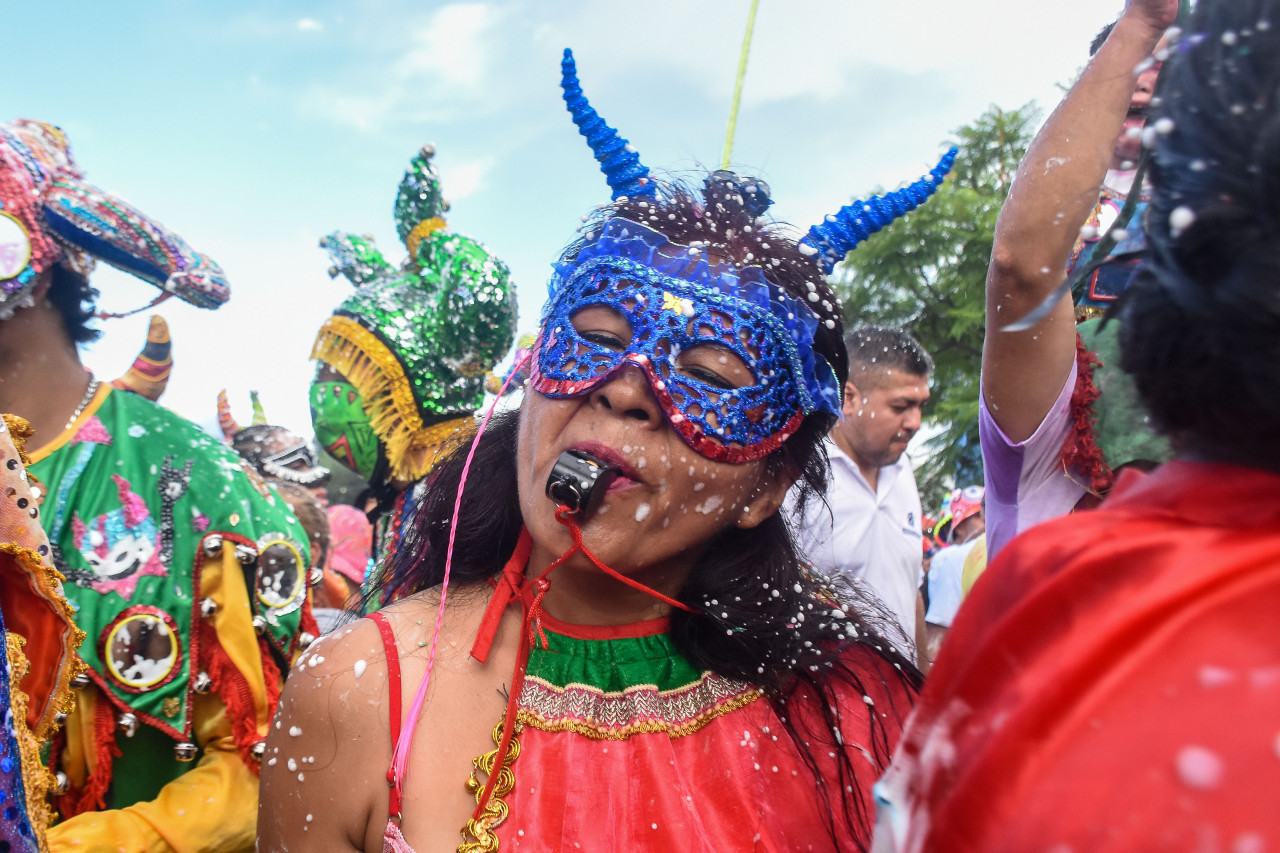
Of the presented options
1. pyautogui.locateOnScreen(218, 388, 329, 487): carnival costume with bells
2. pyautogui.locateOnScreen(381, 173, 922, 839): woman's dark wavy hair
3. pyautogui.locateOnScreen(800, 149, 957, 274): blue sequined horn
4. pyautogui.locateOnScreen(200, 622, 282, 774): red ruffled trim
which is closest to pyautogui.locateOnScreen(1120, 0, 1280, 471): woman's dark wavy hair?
pyautogui.locateOnScreen(381, 173, 922, 839): woman's dark wavy hair

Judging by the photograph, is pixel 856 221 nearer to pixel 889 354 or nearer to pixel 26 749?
pixel 26 749

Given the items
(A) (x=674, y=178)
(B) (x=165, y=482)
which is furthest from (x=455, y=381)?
(A) (x=674, y=178)

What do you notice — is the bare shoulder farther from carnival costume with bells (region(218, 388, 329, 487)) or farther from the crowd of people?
carnival costume with bells (region(218, 388, 329, 487))

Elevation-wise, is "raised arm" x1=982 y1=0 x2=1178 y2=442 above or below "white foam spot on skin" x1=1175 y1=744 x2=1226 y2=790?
above

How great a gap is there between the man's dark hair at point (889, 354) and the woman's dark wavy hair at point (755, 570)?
84.2 inches

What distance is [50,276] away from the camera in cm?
238

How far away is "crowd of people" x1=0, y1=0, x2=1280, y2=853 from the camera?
2.03ft

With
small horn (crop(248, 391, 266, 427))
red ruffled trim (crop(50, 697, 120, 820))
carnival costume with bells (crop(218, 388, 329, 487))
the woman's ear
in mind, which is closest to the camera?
the woman's ear

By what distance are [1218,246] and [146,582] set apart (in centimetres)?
246

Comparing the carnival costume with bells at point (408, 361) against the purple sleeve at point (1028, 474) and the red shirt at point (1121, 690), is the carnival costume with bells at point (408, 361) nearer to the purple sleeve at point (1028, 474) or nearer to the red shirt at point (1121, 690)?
the purple sleeve at point (1028, 474)

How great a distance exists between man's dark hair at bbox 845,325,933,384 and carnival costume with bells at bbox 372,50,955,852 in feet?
7.24

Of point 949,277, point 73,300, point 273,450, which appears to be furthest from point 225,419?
point 949,277

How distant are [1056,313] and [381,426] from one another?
2841mm

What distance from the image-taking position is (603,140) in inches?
78.5
